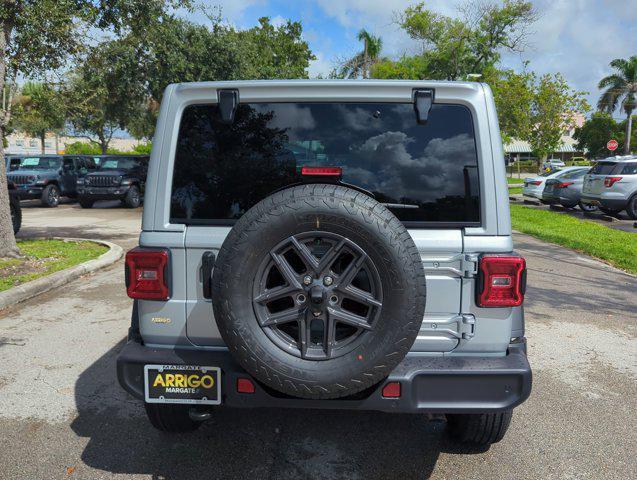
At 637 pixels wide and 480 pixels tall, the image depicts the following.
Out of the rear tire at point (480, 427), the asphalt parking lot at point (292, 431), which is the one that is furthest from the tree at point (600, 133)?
the rear tire at point (480, 427)

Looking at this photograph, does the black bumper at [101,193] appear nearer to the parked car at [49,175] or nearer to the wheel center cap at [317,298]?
the parked car at [49,175]

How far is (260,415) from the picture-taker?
12.0ft

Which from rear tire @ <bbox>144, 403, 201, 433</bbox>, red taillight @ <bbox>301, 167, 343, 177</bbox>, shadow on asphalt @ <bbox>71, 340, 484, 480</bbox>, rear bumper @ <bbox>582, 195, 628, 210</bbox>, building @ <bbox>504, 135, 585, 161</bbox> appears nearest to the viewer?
red taillight @ <bbox>301, 167, 343, 177</bbox>

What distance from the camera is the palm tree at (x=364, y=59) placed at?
2986 centimetres

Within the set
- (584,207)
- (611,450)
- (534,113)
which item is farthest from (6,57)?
(534,113)

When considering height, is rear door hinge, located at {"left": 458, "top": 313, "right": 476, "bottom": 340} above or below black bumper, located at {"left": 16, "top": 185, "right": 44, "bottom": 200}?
below

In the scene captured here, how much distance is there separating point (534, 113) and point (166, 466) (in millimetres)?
38334

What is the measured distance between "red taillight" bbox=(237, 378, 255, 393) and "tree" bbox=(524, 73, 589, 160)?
36109 mm

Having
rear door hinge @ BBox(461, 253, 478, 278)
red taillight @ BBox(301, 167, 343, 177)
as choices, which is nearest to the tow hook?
red taillight @ BBox(301, 167, 343, 177)

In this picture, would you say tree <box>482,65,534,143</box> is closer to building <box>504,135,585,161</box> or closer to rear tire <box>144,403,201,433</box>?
rear tire <box>144,403,201,433</box>

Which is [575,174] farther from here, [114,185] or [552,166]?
[552,166]

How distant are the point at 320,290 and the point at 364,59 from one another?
30258 millimetres

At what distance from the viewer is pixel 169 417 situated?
317 centimetres

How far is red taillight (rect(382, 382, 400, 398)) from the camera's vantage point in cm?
254
